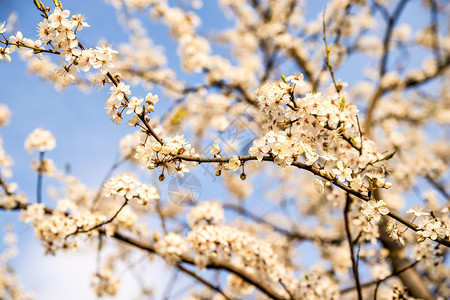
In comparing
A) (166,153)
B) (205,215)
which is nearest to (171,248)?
(205,215)

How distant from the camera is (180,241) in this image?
3557 mm

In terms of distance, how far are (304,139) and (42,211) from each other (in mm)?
3041

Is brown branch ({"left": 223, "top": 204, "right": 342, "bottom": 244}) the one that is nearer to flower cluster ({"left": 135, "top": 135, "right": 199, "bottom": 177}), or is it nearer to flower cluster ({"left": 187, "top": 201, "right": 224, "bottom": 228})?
flower cluster ({"left": 187, "top": 201, "right": 224, "bottom": 228})

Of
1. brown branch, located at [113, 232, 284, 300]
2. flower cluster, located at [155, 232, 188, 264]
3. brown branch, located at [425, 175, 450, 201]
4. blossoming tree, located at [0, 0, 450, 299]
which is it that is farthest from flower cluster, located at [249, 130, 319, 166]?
brown branch, located at [425, 175, 450, 201]

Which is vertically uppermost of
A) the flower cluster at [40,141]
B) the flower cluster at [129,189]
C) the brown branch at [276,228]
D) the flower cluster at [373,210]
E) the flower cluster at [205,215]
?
the brown branch at [276,228]

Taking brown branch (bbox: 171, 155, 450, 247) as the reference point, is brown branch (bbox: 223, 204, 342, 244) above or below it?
above

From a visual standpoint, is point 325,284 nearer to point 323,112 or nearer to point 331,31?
point 323,112

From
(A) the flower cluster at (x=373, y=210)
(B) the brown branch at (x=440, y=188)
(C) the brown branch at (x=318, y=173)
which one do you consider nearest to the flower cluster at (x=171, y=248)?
(C) the brown branch at (x=318, y=173)

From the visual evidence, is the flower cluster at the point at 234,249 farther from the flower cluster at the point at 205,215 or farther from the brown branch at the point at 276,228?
the brown branch at the point at 276,228

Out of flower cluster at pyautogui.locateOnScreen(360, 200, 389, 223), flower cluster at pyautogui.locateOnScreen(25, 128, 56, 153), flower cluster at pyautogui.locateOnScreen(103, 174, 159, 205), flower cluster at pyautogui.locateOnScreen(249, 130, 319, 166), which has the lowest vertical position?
flower cluster at pyautogui.locateOnScreen(360, 200, 389, 223)

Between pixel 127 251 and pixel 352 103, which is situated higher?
pixel 127 251

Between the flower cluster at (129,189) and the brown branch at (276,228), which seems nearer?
the flower cluster at (129,189)

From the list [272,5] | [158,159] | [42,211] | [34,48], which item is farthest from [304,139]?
[272,5]

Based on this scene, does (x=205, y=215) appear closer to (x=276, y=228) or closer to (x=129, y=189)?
(x=129, y=189)
